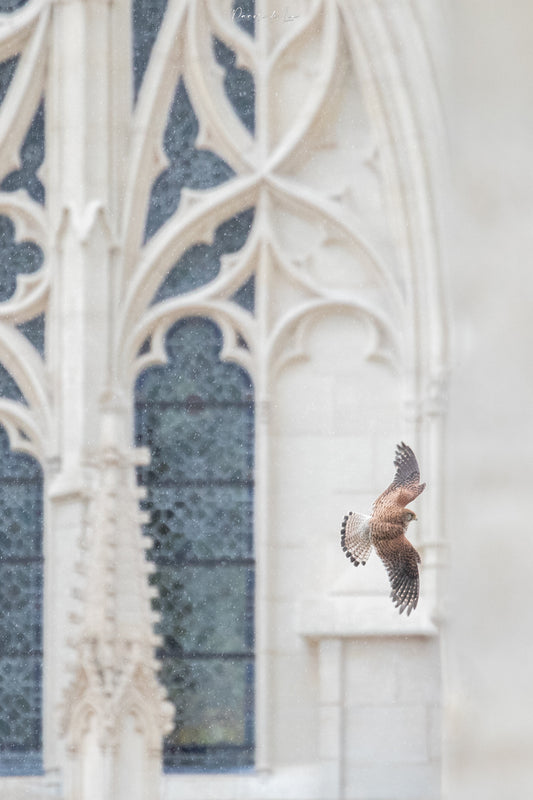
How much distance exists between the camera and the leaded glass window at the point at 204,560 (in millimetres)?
7168

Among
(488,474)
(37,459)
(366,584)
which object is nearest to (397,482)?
(488,474)

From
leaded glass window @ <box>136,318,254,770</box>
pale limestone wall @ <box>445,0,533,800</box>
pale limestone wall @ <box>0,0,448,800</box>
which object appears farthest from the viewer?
leaded glass window @ <box>136,318,254,770</box>

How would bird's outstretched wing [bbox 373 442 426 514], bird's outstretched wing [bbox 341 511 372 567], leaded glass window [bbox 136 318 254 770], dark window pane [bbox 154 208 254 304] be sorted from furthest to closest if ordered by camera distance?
dark window pane [bbox 154 208 254 304] → leaded glass window [bbox 136 318 254 770] → bird's outstretched wing [bbox 341 511 372 567] → bird's outstretched wing [bbox 373 442 426 514]

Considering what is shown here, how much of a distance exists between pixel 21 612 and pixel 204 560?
74 centimetres

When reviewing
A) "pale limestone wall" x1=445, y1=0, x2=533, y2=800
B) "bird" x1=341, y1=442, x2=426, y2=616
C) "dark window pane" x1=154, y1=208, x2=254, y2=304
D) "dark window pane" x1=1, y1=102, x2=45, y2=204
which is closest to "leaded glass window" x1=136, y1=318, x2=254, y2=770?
"dark window pane" x1=154, y1=208, x2=254, y2=304

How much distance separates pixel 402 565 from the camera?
108 inches

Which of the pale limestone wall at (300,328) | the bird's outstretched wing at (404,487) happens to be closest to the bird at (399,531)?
the bird's outstretched wing at (404,487)

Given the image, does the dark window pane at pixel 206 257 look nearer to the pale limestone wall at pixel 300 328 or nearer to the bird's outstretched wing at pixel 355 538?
the pale limestone wall at pixel 300 328

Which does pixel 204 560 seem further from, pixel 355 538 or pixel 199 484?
pixel 355 538

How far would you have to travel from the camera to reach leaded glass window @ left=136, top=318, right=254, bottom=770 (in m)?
7.17

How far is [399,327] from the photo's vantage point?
23.7 feet

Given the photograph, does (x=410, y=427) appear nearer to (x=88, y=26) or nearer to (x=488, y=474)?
(x=88, y=26)

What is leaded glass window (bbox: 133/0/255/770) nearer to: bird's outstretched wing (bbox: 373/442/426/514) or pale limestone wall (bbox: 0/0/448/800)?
pale limestone wall (bbox: 0/0/448/800)

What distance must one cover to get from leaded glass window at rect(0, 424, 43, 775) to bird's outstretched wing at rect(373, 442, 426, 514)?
450cm
